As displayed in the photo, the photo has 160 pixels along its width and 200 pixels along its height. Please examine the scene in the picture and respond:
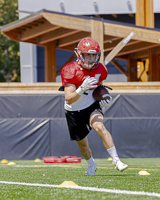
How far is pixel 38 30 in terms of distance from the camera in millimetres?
18062

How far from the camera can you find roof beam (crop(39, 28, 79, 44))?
1737 cm

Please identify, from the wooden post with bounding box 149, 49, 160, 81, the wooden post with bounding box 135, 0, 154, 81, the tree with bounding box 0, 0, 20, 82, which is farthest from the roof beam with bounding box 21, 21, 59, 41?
the tree with bounding box 0, 0, 20, 82

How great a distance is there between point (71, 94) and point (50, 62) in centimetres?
1525

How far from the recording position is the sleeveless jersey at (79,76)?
5.58m

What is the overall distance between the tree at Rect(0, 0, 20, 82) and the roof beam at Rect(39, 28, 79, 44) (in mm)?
Result: 20022

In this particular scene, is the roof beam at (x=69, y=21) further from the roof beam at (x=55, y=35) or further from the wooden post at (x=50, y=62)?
the wooden post at (x=50, y=62)

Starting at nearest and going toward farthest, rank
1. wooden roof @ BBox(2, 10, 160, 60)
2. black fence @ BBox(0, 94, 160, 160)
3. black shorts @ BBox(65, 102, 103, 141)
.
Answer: black shorts @ BBox(65, 102, 103, 141) < black fence @ BBox(0, 94, 160, 160) < wooden roof @ BBox(2, 10, 160, 60)

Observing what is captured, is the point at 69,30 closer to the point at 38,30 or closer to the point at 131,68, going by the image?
the point at 38,30

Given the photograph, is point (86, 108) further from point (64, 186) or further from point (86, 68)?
point (64, 186)

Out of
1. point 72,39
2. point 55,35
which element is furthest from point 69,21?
point 72,39

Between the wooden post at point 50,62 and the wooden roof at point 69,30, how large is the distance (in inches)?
14.7

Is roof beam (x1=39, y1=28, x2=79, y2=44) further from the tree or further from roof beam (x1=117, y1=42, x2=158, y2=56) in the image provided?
the tree

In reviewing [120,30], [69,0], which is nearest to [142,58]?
[69,0]

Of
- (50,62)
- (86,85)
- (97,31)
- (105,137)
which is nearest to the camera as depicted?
(86,85)
